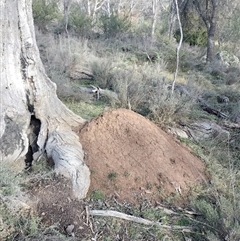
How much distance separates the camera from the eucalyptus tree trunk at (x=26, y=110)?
409cm

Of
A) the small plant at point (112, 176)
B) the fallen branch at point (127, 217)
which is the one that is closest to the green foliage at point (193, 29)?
the small plant at point (112, 176)

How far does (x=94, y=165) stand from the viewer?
14.6ft

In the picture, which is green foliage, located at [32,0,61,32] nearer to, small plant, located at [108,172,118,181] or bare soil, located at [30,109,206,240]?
bare soil, located at [30,109,206,240]

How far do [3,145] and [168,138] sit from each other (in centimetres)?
222

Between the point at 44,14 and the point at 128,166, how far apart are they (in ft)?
40.5

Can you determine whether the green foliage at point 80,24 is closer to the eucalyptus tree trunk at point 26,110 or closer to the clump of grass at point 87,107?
the clump of grass at point 87,107

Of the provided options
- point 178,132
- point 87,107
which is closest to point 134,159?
point 178,132

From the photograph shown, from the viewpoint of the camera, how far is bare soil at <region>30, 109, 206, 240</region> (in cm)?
370

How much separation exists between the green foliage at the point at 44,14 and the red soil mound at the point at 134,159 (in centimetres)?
1083

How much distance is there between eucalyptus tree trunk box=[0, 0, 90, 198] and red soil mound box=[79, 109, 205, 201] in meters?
0.22

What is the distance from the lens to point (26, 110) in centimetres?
446

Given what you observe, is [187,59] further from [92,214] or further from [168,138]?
[92,214]

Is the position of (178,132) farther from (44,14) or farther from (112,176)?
(44,14)

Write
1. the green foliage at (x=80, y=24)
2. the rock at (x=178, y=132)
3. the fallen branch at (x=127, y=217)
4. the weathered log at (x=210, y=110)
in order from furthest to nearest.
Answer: the green foliage at (x=80, y=24), the weathered log at (x=210, y=110), the rock at (x=178, y=132), the fallen branch at (x=127, y=217)
